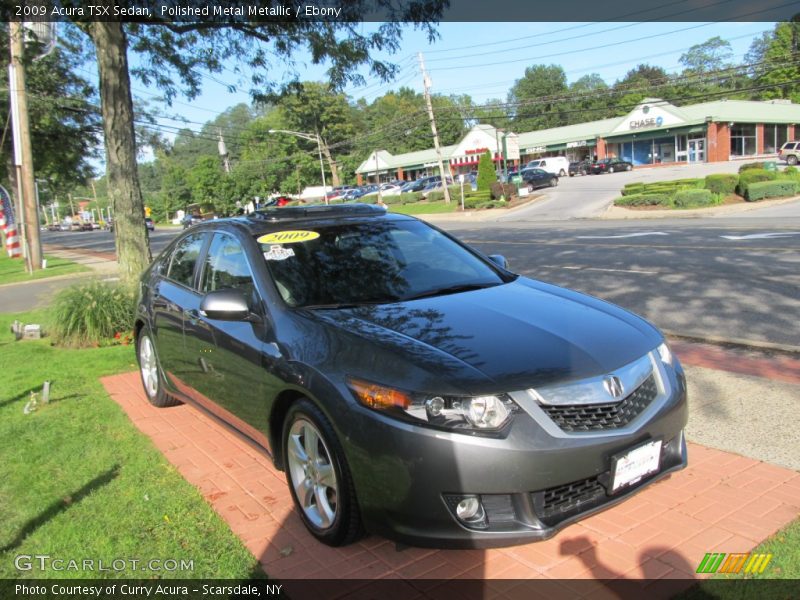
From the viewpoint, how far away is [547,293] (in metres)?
4.00

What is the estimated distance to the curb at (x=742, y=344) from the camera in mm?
5973

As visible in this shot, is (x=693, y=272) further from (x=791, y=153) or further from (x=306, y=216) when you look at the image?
(x=791, y=153)

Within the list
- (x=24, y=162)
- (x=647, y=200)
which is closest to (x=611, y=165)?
(x=647, y=200)

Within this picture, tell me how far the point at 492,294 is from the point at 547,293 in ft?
1.23

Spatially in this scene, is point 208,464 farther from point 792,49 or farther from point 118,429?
point 792,49

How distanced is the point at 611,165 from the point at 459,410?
58.1 m

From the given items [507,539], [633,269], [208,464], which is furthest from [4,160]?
[507,539]

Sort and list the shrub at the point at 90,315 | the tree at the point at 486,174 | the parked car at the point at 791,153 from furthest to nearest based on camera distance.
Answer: the tree at the point at 486,174 < the parked car at the point at 791,153 < the shrub at the point at 90,315

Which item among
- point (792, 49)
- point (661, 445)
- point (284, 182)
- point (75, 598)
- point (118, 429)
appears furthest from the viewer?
point (284, 182)

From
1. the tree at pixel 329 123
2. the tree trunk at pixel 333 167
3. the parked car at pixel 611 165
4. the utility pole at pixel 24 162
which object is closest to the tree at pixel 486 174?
the parked car at pixel 611 165

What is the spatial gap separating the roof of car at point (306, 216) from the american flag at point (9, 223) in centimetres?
2070

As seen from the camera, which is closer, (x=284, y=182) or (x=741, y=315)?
(x=741, y=315)

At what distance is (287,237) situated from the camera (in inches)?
164

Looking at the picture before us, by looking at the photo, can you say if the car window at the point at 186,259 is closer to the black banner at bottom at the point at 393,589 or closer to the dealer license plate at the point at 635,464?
the black banner at bottom at the point at 393,589
